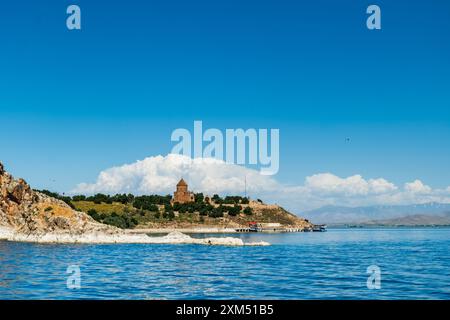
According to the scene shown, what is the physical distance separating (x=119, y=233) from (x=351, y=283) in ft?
290

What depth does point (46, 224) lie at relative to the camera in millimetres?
116938

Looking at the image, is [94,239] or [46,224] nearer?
[94,239]

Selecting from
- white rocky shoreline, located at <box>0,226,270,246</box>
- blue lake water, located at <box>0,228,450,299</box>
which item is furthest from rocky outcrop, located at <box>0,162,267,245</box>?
blue lake water, located at <box>0,228,450,299</box>

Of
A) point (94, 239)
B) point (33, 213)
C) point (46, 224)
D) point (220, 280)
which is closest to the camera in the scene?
point (220, 280)

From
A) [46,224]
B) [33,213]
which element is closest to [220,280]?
[46,224]

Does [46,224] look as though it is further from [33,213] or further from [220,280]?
[220,280]

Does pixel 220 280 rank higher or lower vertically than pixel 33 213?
lower

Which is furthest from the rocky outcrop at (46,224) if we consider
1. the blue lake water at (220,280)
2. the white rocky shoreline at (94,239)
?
the blue lake water at (220,280)

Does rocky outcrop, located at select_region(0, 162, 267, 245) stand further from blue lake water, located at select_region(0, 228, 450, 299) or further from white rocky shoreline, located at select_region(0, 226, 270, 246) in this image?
blue lake water, located at select_region(0, 228, 450, 299)

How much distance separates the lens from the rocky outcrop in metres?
112
